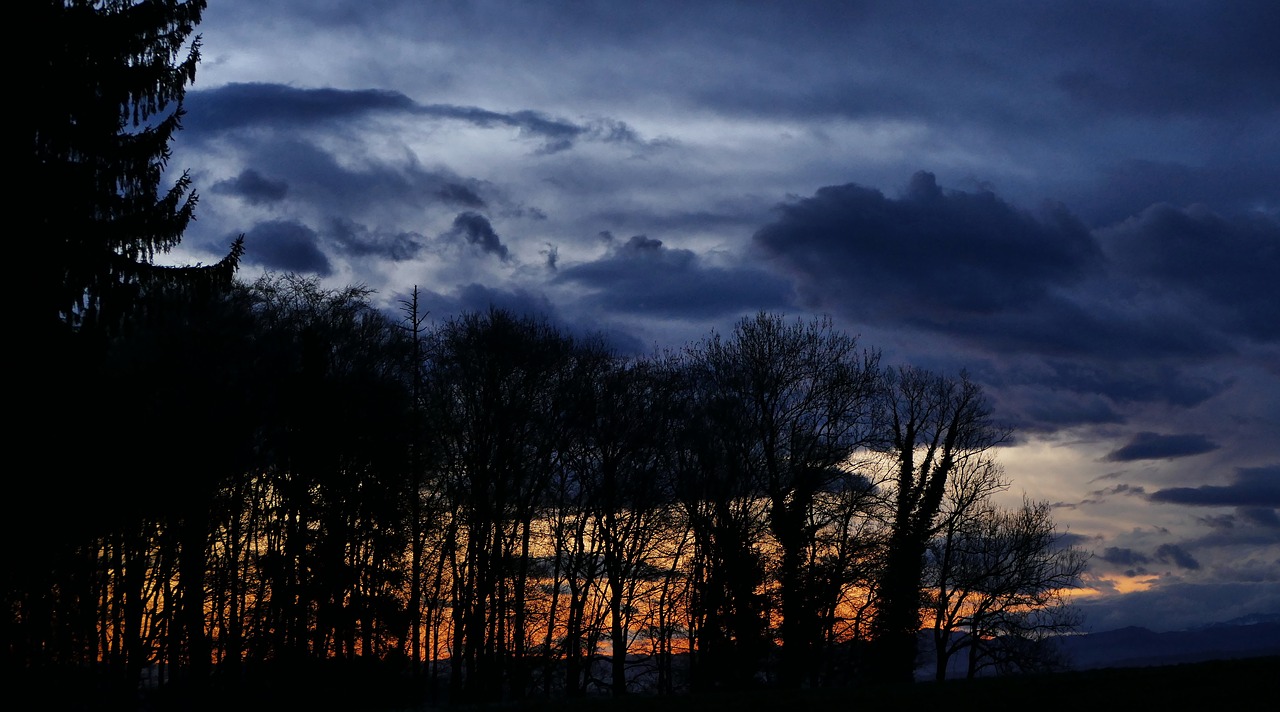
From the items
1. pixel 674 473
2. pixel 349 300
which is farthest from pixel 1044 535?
pixel 349 300

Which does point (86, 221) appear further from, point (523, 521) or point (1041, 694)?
point (523, 521)

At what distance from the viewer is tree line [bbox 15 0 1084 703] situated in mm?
45688

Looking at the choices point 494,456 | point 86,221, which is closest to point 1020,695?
point 86,221

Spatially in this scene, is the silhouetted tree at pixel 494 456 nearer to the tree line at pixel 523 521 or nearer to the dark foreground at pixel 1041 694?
the tree line at pixel 523 521

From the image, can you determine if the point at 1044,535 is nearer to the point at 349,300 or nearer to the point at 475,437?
the point at 475,437

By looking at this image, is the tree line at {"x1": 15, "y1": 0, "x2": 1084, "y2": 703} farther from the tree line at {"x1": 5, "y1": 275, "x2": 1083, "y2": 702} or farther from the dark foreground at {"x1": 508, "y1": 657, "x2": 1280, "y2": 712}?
the dark foreground at {"x1": 508, "y1": 657, "x2": 1280, "y2": 712}

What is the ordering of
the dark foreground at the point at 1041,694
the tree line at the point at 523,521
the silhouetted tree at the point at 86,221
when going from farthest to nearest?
the tree line at the point at 523,521 < the dark foreground at the point at 1041,694 < the silhouetted tree at the point at 86,221

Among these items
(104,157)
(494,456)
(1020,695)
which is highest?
(104,157)

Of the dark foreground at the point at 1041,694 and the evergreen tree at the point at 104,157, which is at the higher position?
the evergreen tree at the point at 104,157

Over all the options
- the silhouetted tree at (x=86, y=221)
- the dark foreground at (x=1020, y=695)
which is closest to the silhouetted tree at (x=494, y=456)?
the dark foreground at (x=1020, y=695)

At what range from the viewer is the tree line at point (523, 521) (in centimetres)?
4569

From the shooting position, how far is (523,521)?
1998 inches

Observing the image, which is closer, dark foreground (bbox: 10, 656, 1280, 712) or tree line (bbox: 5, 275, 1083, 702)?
dark foreground (bbox: 10, 656, 1280, 712)

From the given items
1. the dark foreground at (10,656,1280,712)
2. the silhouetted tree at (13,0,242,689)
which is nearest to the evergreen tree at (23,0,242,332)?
the silhouetted tree at (13,0,242,689)
